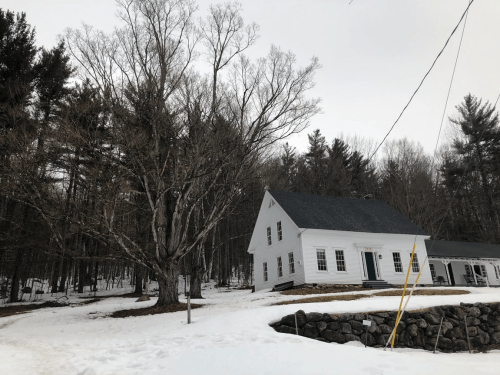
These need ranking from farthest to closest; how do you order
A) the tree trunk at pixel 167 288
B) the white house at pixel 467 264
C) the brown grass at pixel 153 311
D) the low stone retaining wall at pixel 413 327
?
the white house at pixel 467 264, the tree trunk at pixel 167 288, the brown grass at pixel 153 311, the low stone retaining wall at pixel 413 327

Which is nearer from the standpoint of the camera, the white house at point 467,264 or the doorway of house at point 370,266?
the doorway of house at point 370,266

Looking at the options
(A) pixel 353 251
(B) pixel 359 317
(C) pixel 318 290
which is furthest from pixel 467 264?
(B) pixel 359 317

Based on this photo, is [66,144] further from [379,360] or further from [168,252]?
[379,360]

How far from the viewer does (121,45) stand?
1700cm

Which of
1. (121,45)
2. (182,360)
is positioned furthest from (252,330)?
(121,45)

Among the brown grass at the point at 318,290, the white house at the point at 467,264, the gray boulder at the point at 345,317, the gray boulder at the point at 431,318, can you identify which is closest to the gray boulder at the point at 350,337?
the gray boulder at the point at 345,317

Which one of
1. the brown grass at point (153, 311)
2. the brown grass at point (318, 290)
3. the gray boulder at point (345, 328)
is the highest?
the brown grass at point (318, 290)

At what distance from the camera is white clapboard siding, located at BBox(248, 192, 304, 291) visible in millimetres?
22219

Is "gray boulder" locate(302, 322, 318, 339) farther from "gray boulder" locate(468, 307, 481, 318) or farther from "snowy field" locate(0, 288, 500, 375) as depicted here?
"gray boulder" locate(468, 307, 481, 318)

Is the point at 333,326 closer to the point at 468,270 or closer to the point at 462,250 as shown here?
the point at 462,250

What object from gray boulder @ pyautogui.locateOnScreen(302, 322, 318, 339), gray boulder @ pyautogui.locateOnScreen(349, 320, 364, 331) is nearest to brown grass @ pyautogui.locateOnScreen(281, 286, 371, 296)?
gray boulder @ pyautogui.locateOnScreen(349, 320, 364, 331)

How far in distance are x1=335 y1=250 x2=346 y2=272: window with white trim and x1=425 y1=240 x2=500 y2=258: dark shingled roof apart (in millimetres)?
8402

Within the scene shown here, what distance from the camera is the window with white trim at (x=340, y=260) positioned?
22531 mm

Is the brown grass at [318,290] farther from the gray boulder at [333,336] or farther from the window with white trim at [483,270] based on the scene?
the window with white trim at [483,270]
